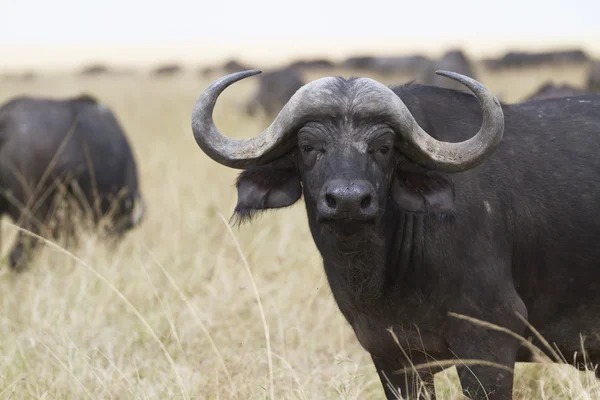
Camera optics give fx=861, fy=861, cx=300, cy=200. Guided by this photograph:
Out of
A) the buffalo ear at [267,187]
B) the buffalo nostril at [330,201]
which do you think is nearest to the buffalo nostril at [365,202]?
the buffalo nostril at [330,201]

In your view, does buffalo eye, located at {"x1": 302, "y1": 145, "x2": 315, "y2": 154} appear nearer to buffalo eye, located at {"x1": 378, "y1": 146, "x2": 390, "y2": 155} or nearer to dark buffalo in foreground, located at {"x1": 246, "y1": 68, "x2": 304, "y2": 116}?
buffalo eye, located at {"x1": 378, "y1": 146, "x2": 390, "y2": 155}

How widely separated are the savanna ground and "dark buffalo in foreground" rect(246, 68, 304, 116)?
1107 cm

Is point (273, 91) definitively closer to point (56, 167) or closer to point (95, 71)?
point (56, 167)

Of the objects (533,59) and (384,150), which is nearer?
(384,150)

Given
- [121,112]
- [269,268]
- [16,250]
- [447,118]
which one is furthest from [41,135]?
[121,112]

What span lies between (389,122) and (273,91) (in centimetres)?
→ 1749

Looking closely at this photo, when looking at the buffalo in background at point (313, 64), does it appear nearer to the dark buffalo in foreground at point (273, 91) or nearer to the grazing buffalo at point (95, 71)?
the grazing buffalo at point (95, 71)

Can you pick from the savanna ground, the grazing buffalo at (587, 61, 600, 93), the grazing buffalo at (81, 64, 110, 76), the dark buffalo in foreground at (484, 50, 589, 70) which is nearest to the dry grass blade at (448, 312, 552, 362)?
the savanna ground

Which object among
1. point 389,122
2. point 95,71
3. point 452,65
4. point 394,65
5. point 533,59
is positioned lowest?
point 95,71

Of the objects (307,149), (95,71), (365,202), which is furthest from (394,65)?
(365,202)

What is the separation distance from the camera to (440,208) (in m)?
3.44

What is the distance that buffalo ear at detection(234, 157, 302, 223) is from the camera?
3650 millimetres

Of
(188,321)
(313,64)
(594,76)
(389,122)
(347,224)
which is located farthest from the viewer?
(313,64)

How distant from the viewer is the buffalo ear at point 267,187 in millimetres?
3650
